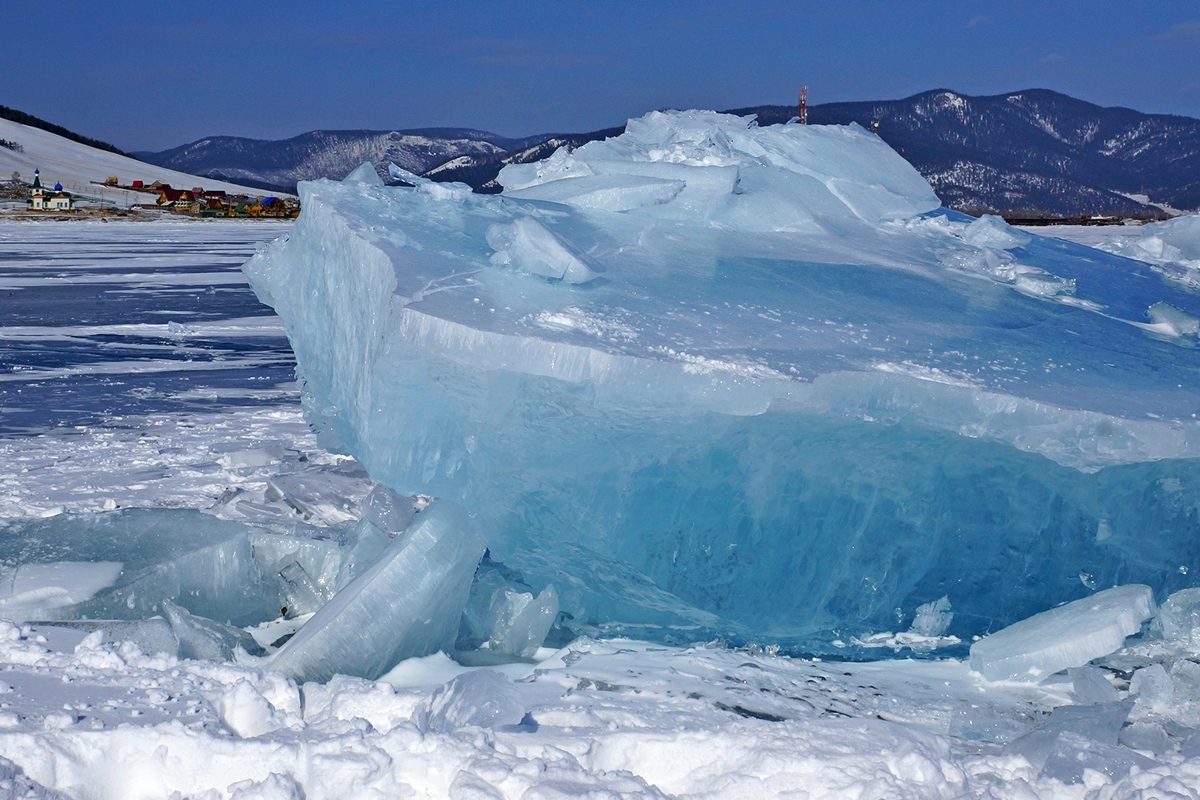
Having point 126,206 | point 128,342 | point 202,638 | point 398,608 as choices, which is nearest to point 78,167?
point 126,206

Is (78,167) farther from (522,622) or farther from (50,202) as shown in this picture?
(522,622)

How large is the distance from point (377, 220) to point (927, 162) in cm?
4225

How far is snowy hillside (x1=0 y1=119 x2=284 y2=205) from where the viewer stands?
149 feet

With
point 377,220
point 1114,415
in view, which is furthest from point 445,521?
point 1114,415

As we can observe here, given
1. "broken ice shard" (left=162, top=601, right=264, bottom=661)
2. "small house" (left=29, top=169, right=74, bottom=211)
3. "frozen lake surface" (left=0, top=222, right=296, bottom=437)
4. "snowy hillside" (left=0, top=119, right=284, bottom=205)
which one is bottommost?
"broken ice shard" (left=162, top=601, right=264, bottom=661)

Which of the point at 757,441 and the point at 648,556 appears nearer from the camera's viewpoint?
the point at 757,441

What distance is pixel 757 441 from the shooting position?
107 inches

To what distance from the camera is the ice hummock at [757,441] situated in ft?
8.71

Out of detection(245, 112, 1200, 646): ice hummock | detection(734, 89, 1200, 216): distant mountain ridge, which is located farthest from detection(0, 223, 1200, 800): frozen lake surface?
detection(734, 89, 1200, 216): distant mountain ridge

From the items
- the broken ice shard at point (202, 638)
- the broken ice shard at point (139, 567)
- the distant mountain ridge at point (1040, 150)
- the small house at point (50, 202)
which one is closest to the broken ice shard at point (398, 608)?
the broken ice shard at point (202, 638)

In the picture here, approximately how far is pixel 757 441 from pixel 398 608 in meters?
1.05

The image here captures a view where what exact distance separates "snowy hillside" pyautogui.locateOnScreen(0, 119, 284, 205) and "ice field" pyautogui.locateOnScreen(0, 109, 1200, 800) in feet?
141

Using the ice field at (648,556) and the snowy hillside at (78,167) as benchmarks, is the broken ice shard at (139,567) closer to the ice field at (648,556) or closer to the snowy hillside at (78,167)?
the ice field at (648,556)

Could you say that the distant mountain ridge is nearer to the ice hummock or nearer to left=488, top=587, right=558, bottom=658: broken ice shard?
the ice hummock
